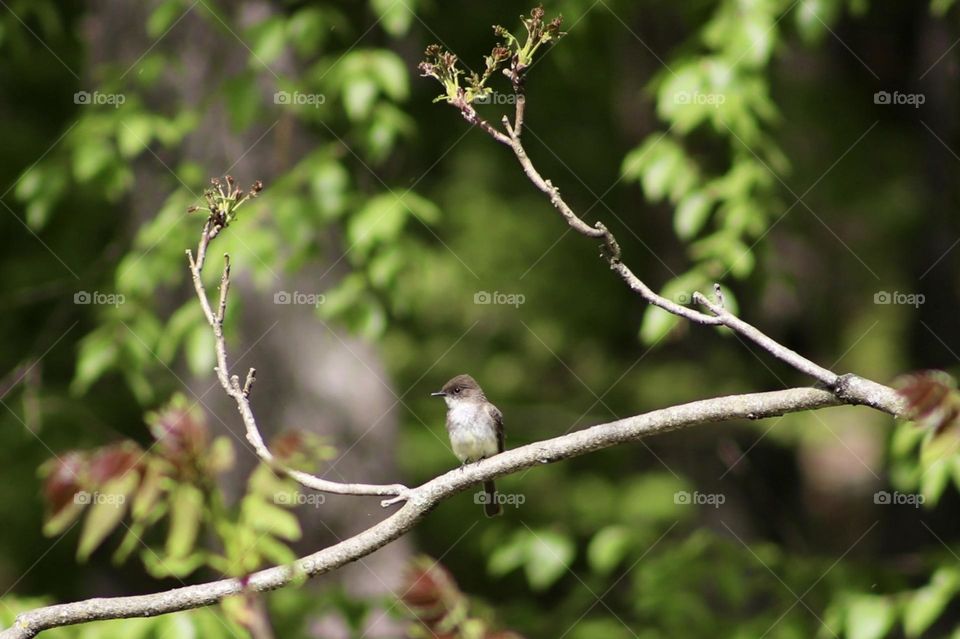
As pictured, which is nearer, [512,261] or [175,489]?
[175,489]

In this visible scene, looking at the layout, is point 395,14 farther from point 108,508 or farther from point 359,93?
point 108,508

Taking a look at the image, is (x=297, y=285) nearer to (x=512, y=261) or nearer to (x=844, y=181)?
(x=512, y=261)

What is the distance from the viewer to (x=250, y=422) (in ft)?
9.80

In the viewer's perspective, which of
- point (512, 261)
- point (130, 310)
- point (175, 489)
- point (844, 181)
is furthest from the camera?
point (512, 261)

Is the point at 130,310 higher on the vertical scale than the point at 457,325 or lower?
lower

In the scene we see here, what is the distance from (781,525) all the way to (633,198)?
287 cm

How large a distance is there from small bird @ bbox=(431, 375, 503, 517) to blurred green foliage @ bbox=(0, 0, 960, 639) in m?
0.53

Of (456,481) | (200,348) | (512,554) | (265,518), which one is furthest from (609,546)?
(456,481)

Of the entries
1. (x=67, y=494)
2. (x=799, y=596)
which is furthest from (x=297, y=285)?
(x=799, y=596)

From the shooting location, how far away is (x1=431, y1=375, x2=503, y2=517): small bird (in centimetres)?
593

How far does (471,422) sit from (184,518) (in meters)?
1.98

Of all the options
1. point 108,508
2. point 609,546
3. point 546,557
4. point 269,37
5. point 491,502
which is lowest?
point 108,508

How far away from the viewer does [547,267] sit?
10.1 m

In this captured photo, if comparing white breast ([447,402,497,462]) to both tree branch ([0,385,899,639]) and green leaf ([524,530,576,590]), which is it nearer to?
green leaf ([524,530,576,590])
